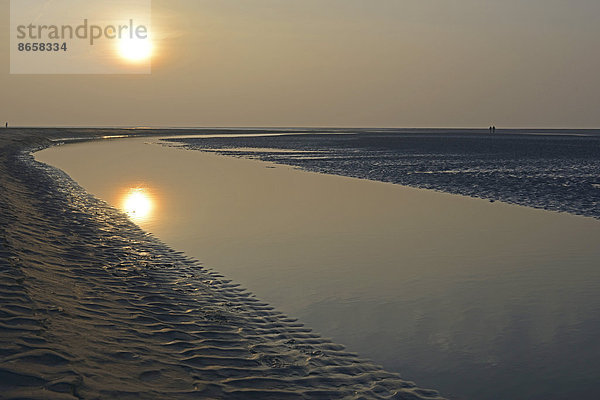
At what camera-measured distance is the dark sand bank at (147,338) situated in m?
6.71

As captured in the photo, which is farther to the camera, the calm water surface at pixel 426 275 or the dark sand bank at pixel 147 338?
the calm water surface at pixel 426 275

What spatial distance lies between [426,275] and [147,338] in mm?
6677

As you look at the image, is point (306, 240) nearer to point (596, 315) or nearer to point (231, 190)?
point (596, 315)

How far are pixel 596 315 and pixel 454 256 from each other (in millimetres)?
4891

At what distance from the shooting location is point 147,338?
27.7 feet

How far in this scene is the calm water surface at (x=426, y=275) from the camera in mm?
8133

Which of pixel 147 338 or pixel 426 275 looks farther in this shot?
pixel 426 275

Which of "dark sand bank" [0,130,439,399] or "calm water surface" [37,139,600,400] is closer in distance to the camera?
"dark sand bank" [0,130,439,399]

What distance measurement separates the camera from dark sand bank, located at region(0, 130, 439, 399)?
6715mm

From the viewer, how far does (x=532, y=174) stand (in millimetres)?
39938

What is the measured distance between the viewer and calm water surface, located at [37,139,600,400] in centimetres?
813

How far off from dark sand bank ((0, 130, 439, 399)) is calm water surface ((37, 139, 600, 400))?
27.2 inches

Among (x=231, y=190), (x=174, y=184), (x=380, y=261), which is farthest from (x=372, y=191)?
(x=380, y=261)

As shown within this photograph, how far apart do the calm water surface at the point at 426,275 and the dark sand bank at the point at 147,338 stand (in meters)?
0.69
